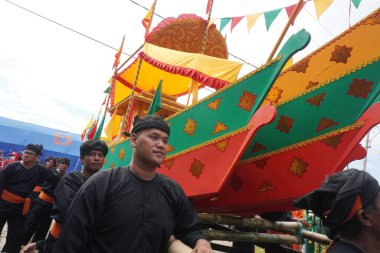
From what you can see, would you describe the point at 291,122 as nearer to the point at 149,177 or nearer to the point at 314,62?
the point at 314,62

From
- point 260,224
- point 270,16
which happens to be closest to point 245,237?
point 260,224

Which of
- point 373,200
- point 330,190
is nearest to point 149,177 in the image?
point 330,190

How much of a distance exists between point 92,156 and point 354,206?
2.23 m

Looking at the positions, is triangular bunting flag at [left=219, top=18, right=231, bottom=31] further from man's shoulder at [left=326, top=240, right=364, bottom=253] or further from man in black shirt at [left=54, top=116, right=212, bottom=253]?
man's shoulder at [left=326, top=240, right=364, bottom=253]

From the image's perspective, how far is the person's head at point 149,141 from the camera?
164 centimetres

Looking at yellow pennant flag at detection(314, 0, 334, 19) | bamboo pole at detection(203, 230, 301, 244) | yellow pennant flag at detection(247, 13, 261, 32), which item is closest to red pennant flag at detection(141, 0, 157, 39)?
yellow pennant flag at detection(247, 13, 261, 32)

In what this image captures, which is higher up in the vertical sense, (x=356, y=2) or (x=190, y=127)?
Result: (x=356, y=2)

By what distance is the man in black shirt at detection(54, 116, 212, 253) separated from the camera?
1.37 metres

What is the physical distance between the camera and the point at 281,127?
3.33 m

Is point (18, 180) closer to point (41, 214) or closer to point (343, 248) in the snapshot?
point (41, 214)

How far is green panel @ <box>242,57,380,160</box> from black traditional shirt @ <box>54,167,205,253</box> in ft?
6.64

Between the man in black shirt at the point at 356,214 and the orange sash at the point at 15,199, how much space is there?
4.02m

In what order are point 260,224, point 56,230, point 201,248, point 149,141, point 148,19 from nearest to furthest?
point 201,248 → point 149,141 → point 56,230 → point 260,224 → point 148,19

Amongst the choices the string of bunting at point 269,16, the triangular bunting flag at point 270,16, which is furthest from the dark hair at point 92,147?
the triangular bunting flag at point 270,16
